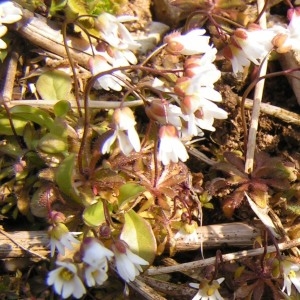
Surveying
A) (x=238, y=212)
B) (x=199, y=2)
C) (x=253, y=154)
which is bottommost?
(x=238, y=212)

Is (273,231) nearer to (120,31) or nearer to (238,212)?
(238,212)

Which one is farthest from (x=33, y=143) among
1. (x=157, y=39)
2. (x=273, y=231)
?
(x=273, y=231)

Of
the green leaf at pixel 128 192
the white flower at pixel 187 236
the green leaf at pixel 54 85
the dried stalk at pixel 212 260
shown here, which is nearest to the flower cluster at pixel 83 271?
the green leaf at pixel 128 192

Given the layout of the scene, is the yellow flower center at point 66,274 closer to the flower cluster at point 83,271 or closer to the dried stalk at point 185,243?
the flower cluster at point 83,271

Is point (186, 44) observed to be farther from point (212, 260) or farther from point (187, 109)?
point (212, 260)

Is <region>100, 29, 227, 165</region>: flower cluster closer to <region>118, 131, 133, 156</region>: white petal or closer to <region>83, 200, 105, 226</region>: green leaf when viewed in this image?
<region>118, 131, 133, 156</region>: white petal
